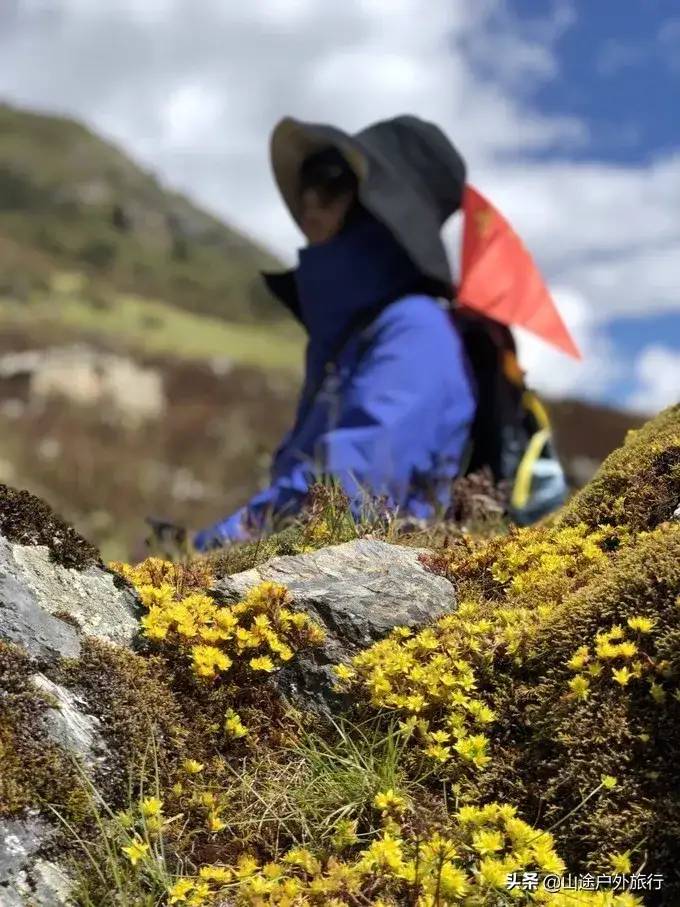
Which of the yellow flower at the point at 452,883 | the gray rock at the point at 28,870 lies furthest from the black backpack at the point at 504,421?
the gray rock at the point at 28,870

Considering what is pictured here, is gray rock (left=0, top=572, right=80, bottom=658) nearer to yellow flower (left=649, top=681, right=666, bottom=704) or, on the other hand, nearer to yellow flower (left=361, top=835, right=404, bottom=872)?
yellow flower (left=361, top=835, right=404, bottom=872)

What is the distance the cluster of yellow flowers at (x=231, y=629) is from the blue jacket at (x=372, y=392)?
1720 millimetres

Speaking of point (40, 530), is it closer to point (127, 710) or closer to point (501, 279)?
point (127, 710)

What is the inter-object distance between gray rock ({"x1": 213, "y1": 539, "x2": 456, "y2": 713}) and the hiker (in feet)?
4.94

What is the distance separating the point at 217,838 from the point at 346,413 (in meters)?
3.23

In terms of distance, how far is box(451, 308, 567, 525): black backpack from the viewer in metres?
5.64

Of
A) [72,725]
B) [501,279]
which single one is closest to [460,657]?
[72,725]

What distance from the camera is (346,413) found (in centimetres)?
545

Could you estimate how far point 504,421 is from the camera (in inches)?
231

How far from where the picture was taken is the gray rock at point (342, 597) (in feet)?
9.53

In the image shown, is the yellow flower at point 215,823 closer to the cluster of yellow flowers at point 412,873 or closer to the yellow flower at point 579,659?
the cluster of yellow flowers at point 412,873

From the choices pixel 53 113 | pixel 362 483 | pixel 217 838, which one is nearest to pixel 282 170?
pixel 362 483

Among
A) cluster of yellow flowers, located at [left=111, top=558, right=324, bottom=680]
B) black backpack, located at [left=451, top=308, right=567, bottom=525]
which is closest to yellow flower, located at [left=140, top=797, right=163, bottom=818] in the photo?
cluster of yellow flowers, located at [left=111, top=558, right=324, bottom=680]

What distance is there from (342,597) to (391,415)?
2414 mm
